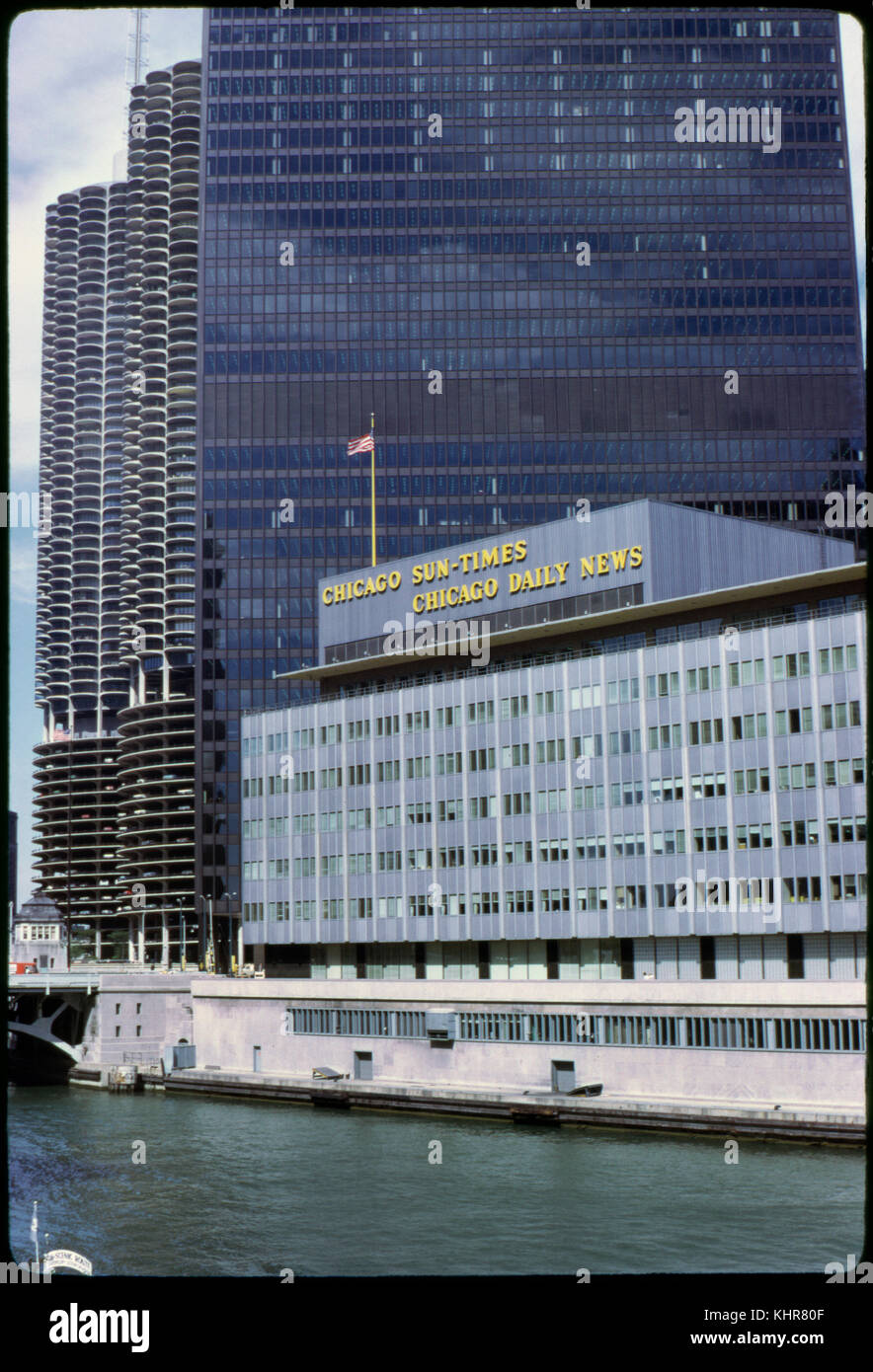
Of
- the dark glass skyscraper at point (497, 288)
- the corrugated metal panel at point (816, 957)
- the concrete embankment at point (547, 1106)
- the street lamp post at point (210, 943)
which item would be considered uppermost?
the dark glass skyscraper at point (497, 288)

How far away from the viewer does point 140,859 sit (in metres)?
184

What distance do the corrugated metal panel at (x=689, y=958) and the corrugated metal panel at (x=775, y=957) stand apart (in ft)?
12.8

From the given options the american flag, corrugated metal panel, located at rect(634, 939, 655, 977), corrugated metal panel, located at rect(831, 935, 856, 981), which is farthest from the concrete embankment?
the american flag

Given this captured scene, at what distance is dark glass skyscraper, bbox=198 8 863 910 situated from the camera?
143 m

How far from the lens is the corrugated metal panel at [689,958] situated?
73812 millimetres

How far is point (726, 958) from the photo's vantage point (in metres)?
72.7

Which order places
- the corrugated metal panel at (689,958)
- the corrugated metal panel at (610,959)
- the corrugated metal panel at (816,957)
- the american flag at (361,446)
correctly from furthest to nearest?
the american flag at (361,446)
the corrugated metal panel at (610,959)
the corrugated metal panel at (689,958)
the corrugated metal panel at (816,957)

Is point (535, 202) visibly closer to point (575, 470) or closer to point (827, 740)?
point (575, 470)

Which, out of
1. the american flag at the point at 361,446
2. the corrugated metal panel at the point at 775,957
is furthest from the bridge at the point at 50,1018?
the corrugated metal panel at the point at 775,957

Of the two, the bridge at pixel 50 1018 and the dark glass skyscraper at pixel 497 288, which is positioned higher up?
the dark glass skyscraper at pixel 497 288

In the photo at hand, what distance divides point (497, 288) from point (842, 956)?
302 feet

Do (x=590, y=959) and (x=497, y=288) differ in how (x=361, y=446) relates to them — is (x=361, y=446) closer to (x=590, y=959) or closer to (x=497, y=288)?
(x=590, y=959)

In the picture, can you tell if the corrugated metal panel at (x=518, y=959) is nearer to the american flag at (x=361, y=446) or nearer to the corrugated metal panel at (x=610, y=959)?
the corrugated metal panel at (x=610, y=959)

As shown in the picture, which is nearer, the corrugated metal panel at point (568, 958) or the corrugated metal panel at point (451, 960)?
the corrugated metal panel at point (568, 958)
